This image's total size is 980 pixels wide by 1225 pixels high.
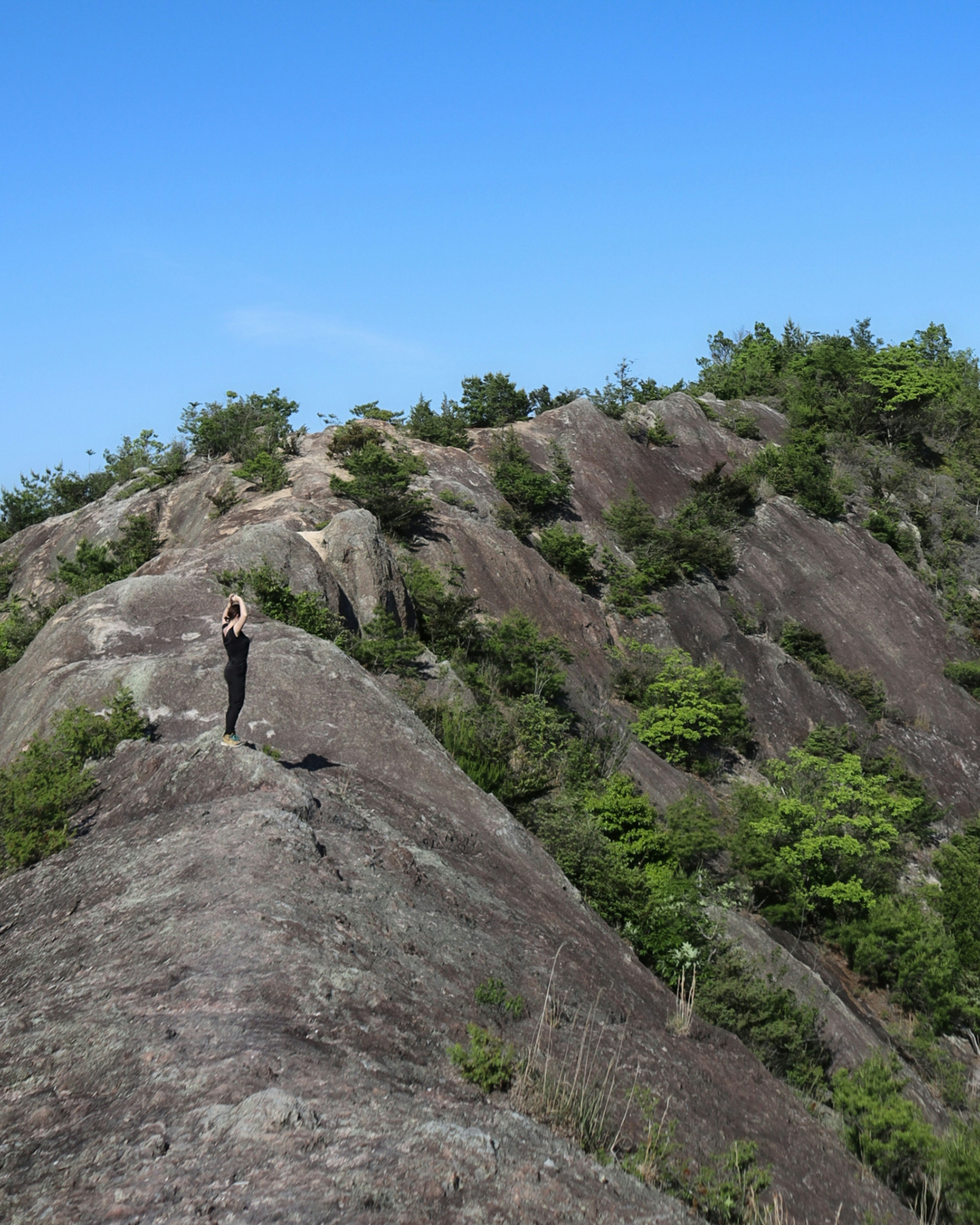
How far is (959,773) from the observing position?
32625mm

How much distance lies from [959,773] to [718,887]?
18237mm

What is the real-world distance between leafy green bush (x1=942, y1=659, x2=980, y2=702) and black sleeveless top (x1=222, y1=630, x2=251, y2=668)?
105 feet

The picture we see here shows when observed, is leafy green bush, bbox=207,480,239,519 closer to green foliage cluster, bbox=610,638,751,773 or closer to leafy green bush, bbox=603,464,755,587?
green foliage cluster, bbox=610,638,751,773

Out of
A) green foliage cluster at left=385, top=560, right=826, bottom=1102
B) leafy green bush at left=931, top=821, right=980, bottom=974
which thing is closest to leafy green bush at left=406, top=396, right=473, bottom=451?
green foliage cluster at left=385, top=560, right=826, bottom=1102

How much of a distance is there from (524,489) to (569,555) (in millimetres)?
3493

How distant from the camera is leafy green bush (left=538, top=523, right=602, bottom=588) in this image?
31.5 meters

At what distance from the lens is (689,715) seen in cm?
2589

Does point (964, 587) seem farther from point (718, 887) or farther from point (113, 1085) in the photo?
point (113, 1085)

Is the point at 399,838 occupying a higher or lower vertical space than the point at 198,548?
lower

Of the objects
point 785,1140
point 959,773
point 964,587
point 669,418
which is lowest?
point 785,1140

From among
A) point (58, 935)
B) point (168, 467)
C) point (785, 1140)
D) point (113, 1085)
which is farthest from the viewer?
point (168, 467)

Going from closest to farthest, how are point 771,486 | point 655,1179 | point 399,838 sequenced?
point 655,1179 < point 399,838 < point 771,486

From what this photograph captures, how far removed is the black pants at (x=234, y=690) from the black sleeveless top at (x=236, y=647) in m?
0.03

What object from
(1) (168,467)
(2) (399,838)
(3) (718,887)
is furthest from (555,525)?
(2) (399,838)
